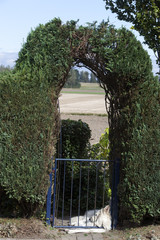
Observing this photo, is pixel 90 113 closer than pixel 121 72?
→ No

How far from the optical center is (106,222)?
488 centimetres

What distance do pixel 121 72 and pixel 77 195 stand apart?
115 inches

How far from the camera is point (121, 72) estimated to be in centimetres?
443

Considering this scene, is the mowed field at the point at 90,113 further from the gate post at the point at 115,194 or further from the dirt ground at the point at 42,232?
the dirt ground at the point at 42,232

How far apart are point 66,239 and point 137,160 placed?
1.47 meters

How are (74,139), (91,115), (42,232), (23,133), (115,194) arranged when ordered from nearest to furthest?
(23,133) < (42,232) < (115,194) < (74,139) < (91,115)

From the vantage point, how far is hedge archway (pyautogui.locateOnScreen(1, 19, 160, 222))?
4402mm

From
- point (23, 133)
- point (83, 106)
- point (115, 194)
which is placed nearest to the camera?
point (23, 133)

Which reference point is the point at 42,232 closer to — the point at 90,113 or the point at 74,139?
the point at 74,139

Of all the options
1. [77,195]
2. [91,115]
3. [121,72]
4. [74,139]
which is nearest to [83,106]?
[91,115]

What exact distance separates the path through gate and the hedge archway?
0.35 metres

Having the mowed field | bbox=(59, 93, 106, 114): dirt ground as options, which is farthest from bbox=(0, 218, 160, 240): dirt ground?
bbox=(59, 93, 106, 114): dirt ground

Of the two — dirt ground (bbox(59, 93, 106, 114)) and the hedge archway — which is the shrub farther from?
dirt ground (bbox(59, 93, 106, 114))

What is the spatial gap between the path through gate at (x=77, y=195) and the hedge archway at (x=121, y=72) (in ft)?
1.16
